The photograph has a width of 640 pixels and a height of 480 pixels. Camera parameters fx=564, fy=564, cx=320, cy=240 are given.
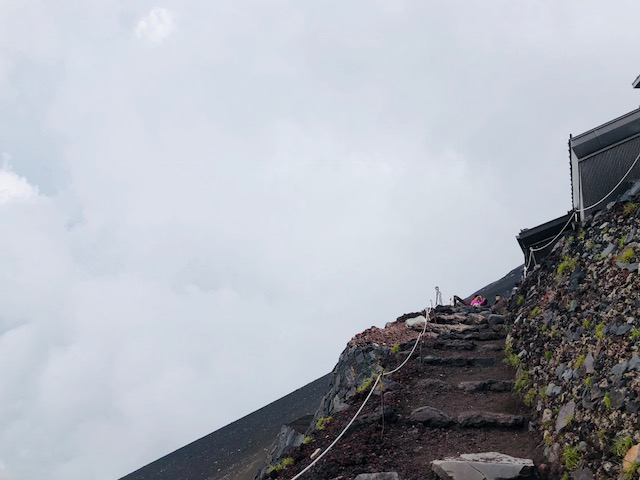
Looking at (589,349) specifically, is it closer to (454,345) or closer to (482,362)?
(482,362)

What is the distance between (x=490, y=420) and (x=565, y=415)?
6.46ft

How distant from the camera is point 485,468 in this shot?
32.4 ft

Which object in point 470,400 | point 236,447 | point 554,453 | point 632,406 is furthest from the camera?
point 236,447

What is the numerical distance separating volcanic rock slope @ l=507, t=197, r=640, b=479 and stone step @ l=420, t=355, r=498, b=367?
2.16 ft

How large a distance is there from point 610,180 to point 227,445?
2186 inches

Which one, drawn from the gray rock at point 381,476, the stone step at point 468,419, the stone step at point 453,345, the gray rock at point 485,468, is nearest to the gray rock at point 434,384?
the stone step at point 468,419

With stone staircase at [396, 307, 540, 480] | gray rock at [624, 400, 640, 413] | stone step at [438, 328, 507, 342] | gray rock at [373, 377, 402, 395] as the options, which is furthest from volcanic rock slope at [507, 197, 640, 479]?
gray rock at [373, 377, 402, 395]

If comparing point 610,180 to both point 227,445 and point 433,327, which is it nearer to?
point 433,327

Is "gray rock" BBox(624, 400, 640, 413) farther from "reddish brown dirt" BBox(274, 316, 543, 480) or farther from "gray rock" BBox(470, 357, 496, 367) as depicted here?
"gray rock" BBox(470, 357, 496, 367)

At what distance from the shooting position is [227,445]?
62656 millimetres

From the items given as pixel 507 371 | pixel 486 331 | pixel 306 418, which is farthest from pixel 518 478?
pixel 306 418

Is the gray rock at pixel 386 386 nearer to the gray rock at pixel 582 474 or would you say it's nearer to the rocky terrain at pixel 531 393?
the rocky terrain at pixel 531 393

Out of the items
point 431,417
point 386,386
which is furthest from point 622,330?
point 386,386

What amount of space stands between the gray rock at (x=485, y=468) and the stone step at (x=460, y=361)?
19.2ft
